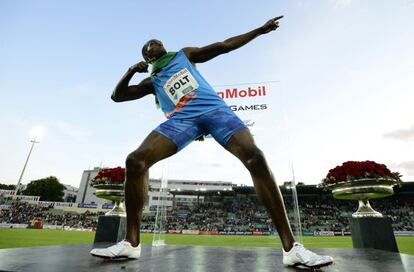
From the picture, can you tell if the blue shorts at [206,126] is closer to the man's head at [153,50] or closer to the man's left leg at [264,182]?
the man's left leg at [264,182]

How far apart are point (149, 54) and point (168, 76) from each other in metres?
0.39

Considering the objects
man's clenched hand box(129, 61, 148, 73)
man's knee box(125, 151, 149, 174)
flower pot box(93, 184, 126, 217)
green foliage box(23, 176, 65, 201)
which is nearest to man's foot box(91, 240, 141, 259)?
man's knee box(125, 151, 149, 174)

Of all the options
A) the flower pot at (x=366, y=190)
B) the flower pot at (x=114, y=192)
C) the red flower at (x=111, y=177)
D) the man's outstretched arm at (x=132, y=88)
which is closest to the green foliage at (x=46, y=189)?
the red flower at (x=111, y=177)

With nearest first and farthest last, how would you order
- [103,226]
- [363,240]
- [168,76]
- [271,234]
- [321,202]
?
[168,76]
[363,240]
[103,226]
[271,234]
[321,202]

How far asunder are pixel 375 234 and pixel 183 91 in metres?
3.68

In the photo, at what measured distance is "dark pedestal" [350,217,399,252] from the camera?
383 centimetres

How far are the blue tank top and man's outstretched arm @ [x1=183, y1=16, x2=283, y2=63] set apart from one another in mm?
159

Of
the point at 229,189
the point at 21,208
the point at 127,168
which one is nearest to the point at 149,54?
the point at 127,168

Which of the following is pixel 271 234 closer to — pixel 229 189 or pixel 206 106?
pixel 229 189

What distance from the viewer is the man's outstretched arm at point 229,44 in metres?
2.71

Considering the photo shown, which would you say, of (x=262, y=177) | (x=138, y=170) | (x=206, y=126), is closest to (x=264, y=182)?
(x=262, y=177)

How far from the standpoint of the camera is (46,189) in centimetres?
6084

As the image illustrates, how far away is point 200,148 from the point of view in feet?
20.9

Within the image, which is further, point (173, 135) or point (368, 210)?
point (368, 210)
